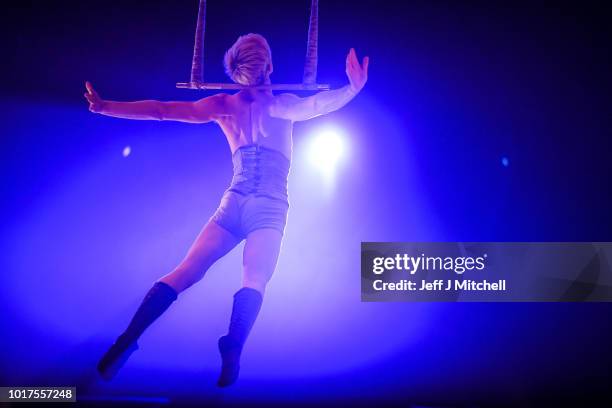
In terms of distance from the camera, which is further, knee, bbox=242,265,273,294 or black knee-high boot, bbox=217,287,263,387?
knee, bbox=242,265,273,294

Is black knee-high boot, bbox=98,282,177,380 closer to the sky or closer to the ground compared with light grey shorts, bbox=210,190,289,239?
closer to the ground

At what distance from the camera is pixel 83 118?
3004 mm

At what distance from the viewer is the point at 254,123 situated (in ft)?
9.11

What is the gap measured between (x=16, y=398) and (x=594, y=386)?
3.22 m

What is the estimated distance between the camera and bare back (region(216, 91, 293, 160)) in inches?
108

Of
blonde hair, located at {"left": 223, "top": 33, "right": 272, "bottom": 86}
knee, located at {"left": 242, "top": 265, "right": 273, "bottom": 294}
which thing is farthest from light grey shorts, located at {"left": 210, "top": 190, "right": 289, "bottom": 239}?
blonde hair, located at {"left": 223, "top": 33, "right": 272, "bottom": 86}

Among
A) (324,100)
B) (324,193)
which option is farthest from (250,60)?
(324,193)

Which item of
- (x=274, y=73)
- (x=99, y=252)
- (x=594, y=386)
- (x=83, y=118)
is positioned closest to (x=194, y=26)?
(x=274, y=73)

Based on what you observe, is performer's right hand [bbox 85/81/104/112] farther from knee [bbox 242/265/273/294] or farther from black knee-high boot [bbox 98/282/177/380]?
knee [bbox 242/265/273/294]

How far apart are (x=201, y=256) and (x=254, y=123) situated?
789 millimetres

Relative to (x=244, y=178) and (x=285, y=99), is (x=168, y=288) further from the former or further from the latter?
(x=285, y=99)

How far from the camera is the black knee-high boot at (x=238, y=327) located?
2.42 metres

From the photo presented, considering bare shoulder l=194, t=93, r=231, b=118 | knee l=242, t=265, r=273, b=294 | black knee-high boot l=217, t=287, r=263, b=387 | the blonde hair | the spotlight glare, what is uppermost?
the blonde hair

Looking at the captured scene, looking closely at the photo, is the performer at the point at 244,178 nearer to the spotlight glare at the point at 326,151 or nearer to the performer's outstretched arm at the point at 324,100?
the performer's outstretched arm at the point at 324,100
